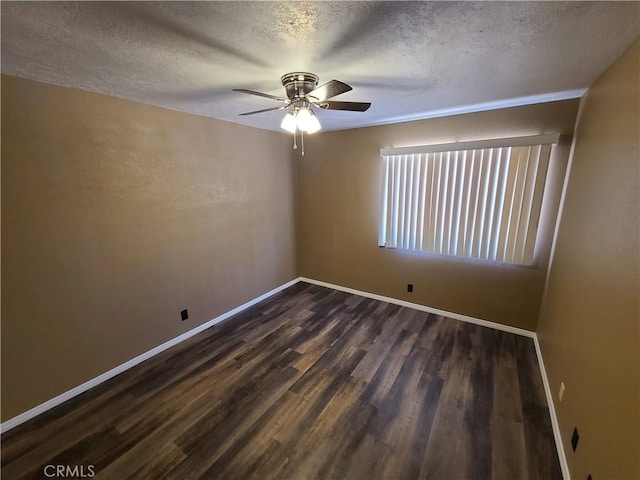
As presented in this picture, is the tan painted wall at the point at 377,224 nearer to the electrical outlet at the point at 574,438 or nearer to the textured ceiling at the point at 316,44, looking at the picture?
the textured ceiling at the point at 316,44

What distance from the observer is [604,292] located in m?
1.39

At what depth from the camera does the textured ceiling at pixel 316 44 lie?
1104mm

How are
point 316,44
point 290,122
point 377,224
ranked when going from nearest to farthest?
point 316,44
point 290,122
point 377,224

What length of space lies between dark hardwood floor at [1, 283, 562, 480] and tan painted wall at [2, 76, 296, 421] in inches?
14.8

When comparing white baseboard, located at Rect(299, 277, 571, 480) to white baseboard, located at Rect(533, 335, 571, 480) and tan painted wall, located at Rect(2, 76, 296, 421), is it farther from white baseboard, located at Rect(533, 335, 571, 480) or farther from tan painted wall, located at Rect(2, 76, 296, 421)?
tan painted wall, located at Rect(2, 76, 296, 421)

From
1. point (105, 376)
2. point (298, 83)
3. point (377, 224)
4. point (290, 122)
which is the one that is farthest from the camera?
point (377, 224)

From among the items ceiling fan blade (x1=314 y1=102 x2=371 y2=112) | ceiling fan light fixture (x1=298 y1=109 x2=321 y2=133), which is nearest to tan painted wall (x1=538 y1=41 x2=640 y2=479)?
ceiling fan blade (x1=314 y1=102 x2=371 y2=112)

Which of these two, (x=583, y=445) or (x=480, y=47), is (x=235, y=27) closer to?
(x=480, y=47)

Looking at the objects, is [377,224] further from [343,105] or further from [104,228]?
[104,228]

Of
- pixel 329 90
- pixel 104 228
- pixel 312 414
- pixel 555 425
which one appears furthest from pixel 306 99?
pixel 555 425

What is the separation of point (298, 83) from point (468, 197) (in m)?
2.21

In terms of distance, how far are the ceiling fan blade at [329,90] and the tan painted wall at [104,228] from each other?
1617mm

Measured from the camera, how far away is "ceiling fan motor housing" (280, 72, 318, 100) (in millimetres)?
1716

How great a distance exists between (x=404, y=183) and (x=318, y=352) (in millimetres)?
2234
